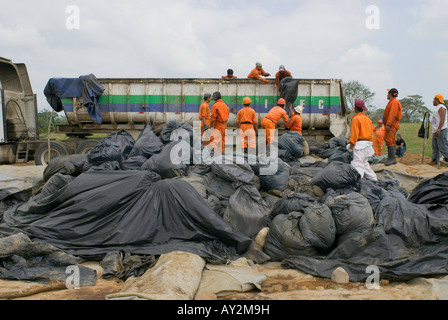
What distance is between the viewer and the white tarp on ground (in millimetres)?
4652

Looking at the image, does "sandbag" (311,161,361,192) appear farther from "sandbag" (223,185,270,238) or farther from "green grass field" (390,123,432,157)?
"green grass field" (390,123,432,157)

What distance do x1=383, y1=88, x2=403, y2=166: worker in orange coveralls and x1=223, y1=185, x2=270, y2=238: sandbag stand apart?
429cm

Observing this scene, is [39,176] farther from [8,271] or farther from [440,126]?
[440,126]

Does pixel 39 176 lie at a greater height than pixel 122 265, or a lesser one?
greater

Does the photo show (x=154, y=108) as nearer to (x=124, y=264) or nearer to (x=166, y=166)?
(x=166, y=166)

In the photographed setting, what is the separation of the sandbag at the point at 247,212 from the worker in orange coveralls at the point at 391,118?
4293mm

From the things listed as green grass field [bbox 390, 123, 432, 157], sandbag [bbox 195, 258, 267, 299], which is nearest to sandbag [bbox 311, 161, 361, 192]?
sandbag [bbox 195, 258, 267, 299]

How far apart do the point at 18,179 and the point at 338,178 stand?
4165 millimetres

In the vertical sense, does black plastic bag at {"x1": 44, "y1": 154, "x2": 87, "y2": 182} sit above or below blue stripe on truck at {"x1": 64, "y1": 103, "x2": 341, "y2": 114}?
below

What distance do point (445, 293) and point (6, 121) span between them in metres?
10.2

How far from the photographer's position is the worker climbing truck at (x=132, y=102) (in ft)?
31.1

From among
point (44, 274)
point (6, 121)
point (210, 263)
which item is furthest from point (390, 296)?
point (6, 121)

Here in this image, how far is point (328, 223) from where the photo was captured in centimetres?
319

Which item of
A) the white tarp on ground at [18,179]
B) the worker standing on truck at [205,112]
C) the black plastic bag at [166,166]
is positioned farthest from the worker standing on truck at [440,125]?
the white tarp on ground at [18,179]
